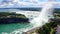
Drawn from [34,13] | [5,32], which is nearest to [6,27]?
[5,32]

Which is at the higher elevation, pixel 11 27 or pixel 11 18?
pixel 11 18

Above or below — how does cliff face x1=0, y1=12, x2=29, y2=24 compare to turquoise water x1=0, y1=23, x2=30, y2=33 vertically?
above

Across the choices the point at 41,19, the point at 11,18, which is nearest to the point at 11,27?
the point at 11,18

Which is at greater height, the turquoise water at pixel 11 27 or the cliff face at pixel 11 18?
the cliff face at pixel 11 18

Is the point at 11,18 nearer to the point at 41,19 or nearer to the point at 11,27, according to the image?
the point at 11,27
